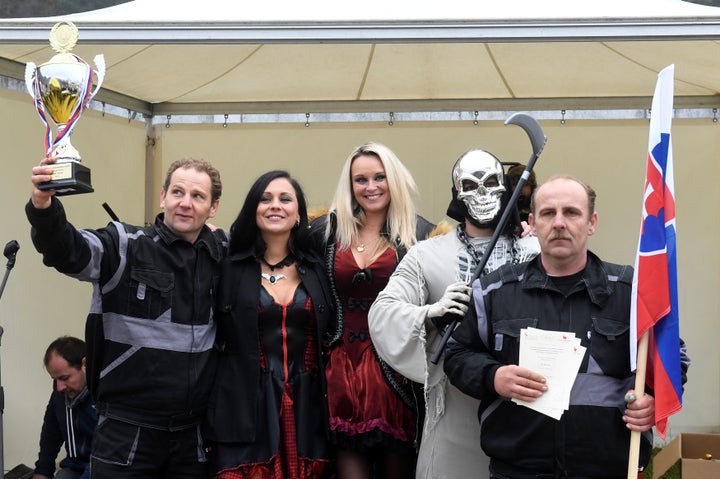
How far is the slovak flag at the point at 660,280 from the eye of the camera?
2.67m

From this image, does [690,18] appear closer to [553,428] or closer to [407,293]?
[407,293]

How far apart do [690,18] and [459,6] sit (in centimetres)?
105

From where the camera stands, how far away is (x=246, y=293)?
3.44m

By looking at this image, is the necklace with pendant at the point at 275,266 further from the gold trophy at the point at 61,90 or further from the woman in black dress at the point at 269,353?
the gold trophy at the point at 61,90

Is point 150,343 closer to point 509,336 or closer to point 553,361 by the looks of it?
point 509,336

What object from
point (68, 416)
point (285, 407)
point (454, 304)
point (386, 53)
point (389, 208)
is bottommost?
point (68, 416)

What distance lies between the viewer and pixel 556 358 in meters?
2.67

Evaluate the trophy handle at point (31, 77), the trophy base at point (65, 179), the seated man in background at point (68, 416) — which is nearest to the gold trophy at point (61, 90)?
the trophy handle at point (31, 77)

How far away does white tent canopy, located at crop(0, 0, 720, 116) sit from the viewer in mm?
4078

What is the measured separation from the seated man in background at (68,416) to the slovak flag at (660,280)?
2803mm

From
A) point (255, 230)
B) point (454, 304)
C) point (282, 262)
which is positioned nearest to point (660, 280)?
point (454, 304)

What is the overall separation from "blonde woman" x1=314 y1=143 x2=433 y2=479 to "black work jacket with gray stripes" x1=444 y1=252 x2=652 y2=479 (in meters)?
0.76

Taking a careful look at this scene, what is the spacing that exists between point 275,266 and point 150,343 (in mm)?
607

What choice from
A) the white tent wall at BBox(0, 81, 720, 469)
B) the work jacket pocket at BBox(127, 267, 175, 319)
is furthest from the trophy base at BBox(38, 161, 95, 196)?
the white tent wall at BBox(0, 81, 720, 469)
